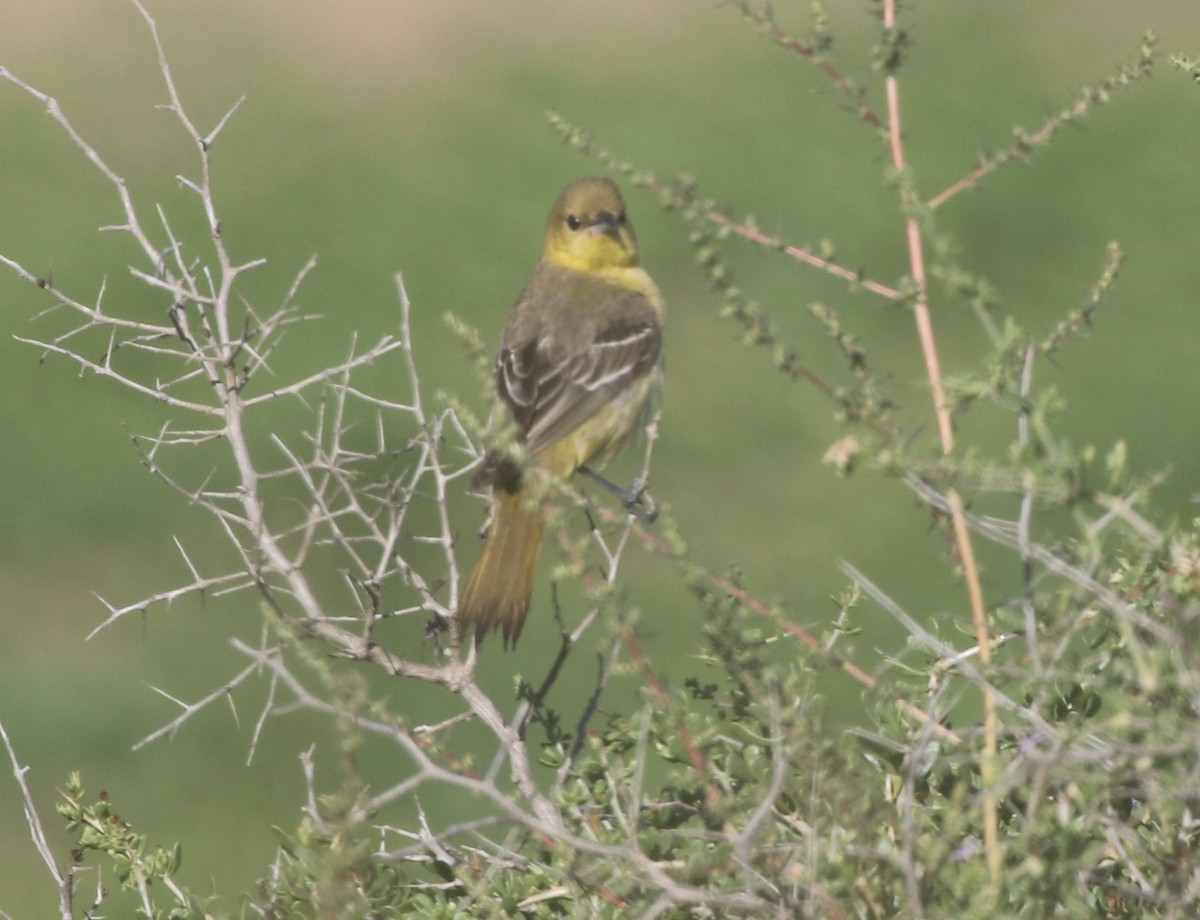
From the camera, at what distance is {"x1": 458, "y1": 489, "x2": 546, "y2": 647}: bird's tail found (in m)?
3.65

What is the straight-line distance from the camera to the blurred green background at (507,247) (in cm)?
709

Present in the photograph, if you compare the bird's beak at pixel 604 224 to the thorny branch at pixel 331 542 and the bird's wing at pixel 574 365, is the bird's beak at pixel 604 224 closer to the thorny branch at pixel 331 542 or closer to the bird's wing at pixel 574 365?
the bird's wing at pixel 574 365

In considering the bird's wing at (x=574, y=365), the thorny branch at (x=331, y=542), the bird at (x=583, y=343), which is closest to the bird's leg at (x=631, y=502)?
the bird at (x=583, y=343)

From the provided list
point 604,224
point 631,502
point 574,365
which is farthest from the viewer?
point 604,224

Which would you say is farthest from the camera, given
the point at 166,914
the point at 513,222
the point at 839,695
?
the point at 513,222

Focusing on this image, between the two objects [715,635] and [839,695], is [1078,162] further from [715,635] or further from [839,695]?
[715,635]

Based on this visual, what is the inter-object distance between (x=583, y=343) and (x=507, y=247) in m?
4.85

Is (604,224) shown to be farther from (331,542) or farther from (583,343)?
(331,542)

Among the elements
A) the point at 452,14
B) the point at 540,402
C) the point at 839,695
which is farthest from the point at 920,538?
the point at 452,14

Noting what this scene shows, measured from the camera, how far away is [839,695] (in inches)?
260

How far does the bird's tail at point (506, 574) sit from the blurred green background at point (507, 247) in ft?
4.18

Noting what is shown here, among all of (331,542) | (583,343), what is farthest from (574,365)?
(331,542)

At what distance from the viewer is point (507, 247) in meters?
10.0

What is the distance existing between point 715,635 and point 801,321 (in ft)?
22.3
